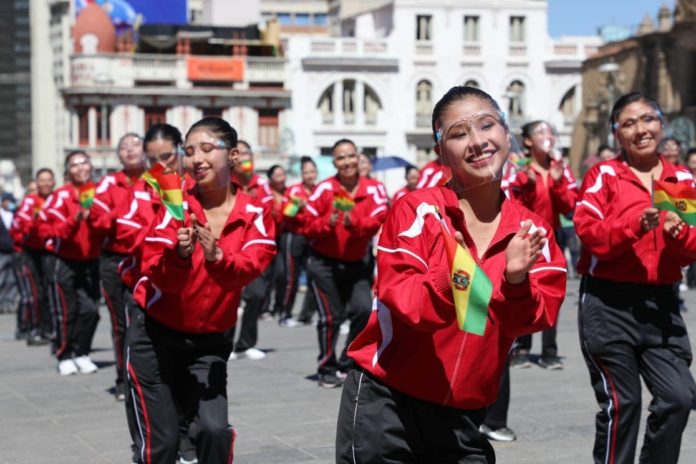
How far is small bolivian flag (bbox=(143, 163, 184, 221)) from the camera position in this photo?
621 centimetres

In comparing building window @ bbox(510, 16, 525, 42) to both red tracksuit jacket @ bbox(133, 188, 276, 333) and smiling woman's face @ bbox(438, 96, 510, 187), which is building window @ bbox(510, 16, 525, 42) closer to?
red tracksuit jacket @ bbox(133, 188, 276, 333)

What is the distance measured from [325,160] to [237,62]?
36425 mm

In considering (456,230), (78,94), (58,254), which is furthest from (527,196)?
(78,94)

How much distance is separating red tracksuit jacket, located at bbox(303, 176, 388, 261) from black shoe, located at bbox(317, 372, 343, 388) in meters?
1.06

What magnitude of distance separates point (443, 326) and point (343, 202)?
752 cm

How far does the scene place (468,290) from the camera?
4.29 metres

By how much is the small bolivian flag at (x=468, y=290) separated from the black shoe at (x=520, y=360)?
8027 millimetres

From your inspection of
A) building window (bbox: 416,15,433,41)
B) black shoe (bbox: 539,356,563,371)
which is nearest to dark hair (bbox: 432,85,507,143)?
black shoe (bbox: 539,356,563,371)

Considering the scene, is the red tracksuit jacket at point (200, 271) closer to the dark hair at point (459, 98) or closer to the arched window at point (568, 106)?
the dark hair at point (459, 98)

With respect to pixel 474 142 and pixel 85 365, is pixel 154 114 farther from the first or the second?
pixel 474 142

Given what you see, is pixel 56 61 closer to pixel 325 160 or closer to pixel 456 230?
pixel 325 160

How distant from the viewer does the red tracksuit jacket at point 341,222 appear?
11.8 meters

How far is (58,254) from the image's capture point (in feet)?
41.3

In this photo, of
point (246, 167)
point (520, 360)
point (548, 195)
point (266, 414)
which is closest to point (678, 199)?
point (266, 414)
